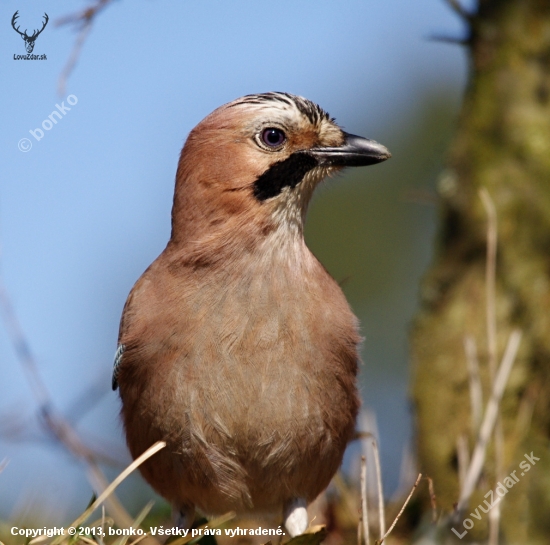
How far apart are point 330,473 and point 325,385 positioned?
0.60m

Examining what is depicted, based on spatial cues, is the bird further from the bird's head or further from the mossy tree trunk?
the mossy tree trunk

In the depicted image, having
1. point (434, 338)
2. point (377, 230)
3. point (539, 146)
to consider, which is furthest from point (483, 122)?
point (377, 230)

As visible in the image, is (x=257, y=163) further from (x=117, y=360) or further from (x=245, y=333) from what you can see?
(x=117, y=360)

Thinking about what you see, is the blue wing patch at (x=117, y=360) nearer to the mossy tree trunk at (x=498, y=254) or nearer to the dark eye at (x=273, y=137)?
the dark eye at (x=273, y=137)

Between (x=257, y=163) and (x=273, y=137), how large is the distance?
19 centimetres

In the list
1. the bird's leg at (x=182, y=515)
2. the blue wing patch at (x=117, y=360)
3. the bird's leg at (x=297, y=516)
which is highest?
the blue wing patch at (x=117, y=360)

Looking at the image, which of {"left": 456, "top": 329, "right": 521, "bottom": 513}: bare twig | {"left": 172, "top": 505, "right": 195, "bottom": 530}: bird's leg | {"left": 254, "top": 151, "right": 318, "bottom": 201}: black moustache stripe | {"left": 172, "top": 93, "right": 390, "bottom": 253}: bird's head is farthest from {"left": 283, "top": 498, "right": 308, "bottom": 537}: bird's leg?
{"left": 254, "top": 151, "right": 318, "bottom": 201}: black moustache stripe

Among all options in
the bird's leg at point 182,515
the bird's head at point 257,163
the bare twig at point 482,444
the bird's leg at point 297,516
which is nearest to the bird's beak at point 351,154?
the bird's head at point 257,163

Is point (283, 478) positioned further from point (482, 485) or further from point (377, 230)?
point (377, 230)

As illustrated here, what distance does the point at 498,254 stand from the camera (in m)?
5.98

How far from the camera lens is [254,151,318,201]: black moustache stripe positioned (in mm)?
4578

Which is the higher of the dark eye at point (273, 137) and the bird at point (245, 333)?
the dark eye at point (273, 137)

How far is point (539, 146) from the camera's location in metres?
5.83

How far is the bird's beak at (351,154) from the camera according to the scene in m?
4.76
